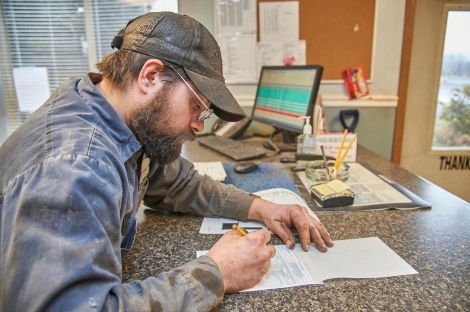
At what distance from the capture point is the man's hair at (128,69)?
2.27 ft

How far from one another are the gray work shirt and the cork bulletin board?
165 centimetres

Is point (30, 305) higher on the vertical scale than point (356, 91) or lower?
lower

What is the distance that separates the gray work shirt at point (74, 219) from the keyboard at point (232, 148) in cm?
96

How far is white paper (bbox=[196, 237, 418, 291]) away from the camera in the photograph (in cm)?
68

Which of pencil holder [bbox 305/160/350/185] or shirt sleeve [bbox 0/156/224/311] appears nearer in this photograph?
shirt sleeve [bbox 0/156/224/311]

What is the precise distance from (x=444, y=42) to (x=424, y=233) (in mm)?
1759

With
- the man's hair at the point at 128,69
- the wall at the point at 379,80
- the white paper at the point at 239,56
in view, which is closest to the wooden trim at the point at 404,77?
the wall at the point at 379,80

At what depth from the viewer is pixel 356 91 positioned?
207 cm

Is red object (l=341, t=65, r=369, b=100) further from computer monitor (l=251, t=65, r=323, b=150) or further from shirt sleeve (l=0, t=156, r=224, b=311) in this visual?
shirt sleeve (l=0, t=156, r=224, b=311)

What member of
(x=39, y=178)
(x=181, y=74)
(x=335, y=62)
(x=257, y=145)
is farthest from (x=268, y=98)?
(x=39, y=178)

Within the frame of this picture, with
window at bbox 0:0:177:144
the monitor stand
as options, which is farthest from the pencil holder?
window at bbox 0:0:177:144

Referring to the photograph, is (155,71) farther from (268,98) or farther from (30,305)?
(268,98)

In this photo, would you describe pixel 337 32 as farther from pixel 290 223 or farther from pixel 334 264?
pixel 334 264

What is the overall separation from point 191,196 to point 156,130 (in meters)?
0.34
